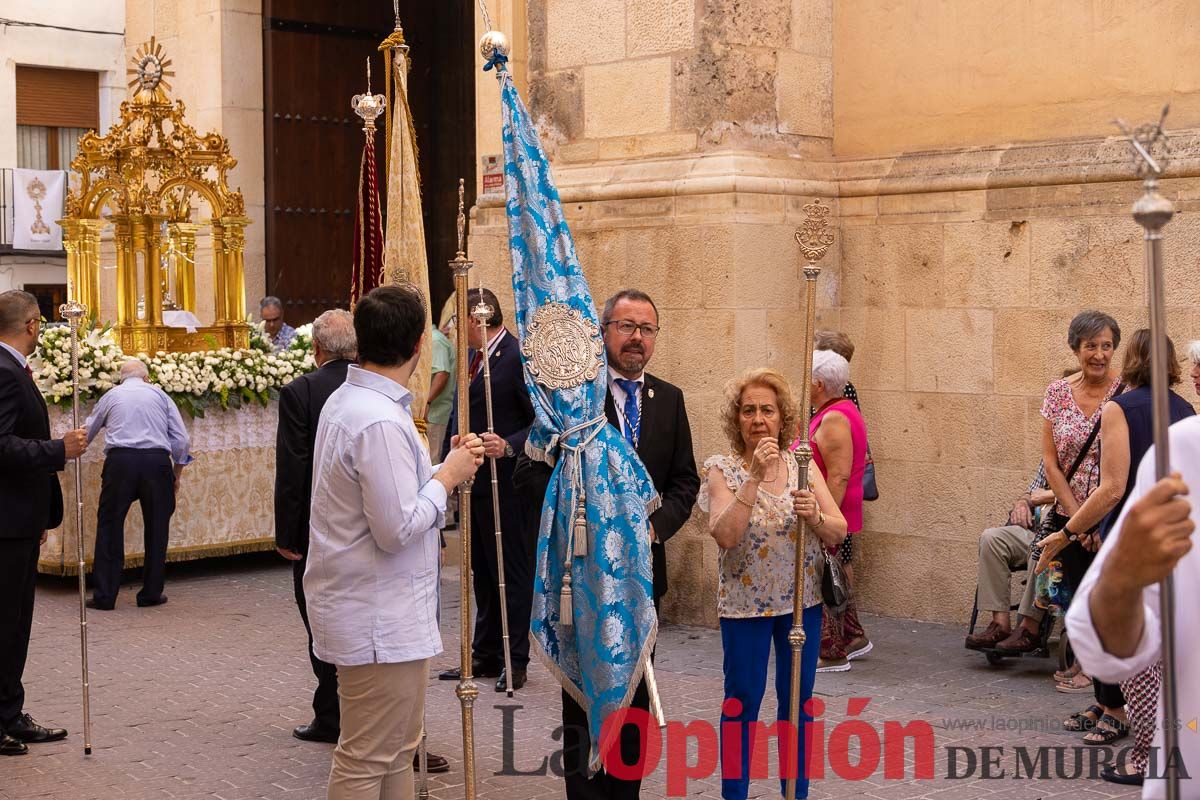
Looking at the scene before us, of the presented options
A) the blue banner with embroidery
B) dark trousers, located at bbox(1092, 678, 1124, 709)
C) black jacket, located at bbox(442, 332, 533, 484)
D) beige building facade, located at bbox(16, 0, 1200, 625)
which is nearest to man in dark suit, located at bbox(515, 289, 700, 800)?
the blue banner with embroidery

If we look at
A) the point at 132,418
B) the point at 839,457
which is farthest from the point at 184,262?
the point at 839,457

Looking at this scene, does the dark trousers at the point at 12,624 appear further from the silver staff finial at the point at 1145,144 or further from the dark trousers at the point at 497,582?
the silver staff finial at the point at 1145,144

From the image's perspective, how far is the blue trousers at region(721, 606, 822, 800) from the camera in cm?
518

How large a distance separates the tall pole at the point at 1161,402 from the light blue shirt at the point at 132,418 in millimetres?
8367

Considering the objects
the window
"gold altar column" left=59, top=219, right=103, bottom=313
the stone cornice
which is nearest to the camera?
the stone cornice

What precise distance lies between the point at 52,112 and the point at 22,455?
20.5 m

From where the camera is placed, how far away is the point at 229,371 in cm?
1142

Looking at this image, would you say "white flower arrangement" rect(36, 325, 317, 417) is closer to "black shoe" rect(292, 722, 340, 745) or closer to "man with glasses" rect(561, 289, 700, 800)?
"black shoe" rect(292, 722, 340, 745)

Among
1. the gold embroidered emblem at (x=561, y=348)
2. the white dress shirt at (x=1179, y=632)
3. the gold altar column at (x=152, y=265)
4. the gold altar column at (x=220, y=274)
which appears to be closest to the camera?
the white dress shirt at (x=1179, y=632)

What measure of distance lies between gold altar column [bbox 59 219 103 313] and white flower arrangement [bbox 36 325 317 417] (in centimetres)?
93

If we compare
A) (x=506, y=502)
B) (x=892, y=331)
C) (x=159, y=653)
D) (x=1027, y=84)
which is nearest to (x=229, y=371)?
(x=159, y=653)

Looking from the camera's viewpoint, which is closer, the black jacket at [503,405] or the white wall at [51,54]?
the black jacket at [503,405]

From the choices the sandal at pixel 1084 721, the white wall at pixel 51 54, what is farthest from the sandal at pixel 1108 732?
the white wall at pixel 51 54

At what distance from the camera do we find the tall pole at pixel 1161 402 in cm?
264
